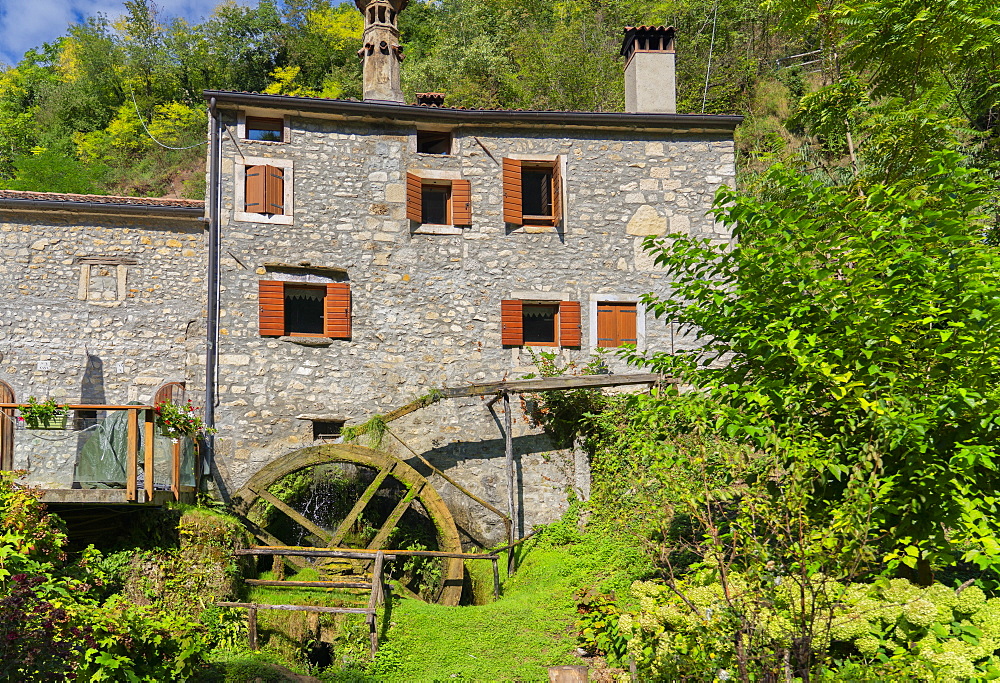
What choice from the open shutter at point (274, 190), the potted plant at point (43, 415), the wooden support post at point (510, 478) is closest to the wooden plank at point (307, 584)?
the wooden support post at point (510, 478)

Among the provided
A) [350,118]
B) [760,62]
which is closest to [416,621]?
[350,118]

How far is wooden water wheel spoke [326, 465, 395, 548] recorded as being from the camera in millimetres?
10633

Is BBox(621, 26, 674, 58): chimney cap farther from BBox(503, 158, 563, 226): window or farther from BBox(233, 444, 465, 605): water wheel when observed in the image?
BBox(233, 444, 465, 605): water wheel

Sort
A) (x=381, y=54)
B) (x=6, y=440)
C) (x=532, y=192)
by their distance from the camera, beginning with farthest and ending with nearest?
→ (x=381, y=54) < (x=532, y=192) < (x=6, y=440)

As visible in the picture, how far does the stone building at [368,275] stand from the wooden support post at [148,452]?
8.62ft

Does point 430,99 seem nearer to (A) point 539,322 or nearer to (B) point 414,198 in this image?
(B) point 414,198

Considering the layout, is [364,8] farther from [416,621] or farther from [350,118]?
[416,621]

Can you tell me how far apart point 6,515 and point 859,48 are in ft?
35.6

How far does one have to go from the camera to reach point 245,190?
11.9 m

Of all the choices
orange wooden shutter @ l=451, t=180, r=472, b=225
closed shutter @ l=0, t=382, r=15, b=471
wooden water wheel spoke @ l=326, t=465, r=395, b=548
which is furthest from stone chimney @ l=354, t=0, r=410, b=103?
closed shutter @ l=0, t=382, r=15, b=471

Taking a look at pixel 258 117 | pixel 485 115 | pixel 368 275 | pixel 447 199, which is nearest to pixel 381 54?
pixel 485 115

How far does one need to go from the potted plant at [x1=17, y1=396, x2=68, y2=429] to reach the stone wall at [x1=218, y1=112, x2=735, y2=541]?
3.07m

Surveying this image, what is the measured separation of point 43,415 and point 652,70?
10.3 meters

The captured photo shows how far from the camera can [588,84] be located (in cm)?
2244
